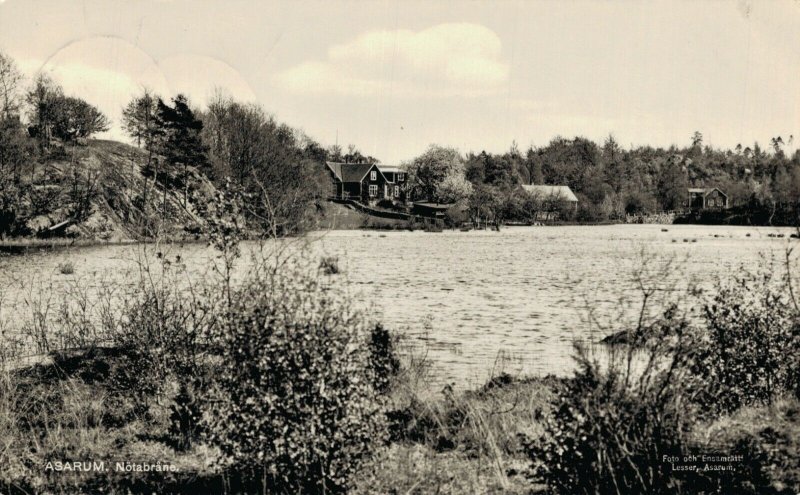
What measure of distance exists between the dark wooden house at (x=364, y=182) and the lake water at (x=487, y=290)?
7506cm

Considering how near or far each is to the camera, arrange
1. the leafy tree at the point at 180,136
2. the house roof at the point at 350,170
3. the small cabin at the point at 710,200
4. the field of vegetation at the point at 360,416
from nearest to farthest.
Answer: the field of vegetation at the point at 360,416
the leafy tree at the point at 180,136
the house roof at the point at 350,170
the small cabin at the point at 710,200

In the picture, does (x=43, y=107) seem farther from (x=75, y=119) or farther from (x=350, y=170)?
(x=350, y=170)

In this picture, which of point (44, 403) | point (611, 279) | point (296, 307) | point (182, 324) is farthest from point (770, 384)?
point (611, 279)

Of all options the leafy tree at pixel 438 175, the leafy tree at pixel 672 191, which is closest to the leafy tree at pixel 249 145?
the leafy tree at pixel 438 175

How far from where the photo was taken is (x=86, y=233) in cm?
5900

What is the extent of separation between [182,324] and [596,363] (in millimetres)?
6089

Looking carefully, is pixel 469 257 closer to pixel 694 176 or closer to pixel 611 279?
pixel 611 279

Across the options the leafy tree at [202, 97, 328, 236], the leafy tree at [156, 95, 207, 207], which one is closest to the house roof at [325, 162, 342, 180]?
the leafy tree at [202, 97, 328, 236]

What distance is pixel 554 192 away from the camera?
126 metres

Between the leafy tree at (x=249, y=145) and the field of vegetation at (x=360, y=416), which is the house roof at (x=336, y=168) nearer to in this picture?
the leafy tree at (x=249, y=145)

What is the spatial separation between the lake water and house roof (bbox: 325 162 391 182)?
77.6 m

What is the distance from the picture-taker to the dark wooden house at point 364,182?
124062 mm

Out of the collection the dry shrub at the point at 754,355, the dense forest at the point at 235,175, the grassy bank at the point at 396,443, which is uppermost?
the dense forest at the point at 235,175

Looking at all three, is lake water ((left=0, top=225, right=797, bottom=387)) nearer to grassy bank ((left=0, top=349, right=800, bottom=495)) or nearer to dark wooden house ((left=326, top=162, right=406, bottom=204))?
grassy bank ((left=0, top=349, right=800, bottom=495))
